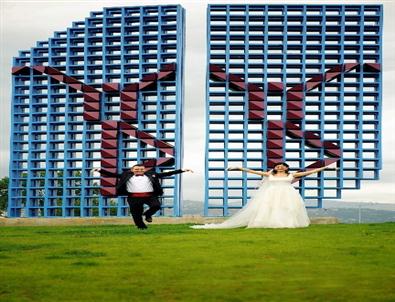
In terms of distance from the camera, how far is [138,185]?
15.8 m

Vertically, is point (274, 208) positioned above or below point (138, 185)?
below

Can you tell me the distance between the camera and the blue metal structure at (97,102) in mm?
23891

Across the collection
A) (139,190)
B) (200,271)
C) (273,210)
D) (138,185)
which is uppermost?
(138,185)

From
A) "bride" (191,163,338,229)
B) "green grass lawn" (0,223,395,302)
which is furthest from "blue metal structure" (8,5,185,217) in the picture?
"green grass lawn" (0,223,395,302)

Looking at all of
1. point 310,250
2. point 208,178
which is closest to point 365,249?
point 310,250

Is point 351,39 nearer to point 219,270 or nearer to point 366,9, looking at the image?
point 366,9

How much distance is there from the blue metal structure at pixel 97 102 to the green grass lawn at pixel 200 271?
549 inches

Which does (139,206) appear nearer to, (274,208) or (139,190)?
(139,190)

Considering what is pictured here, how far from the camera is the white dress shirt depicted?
15766 millimetres

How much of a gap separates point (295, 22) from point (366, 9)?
7.61ft

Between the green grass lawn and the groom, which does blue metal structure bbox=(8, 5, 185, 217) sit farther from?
the green grass lawn

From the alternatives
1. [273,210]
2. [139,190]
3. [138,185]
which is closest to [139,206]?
[139,190]

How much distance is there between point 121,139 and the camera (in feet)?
79.5

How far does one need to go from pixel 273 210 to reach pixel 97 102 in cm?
1023
